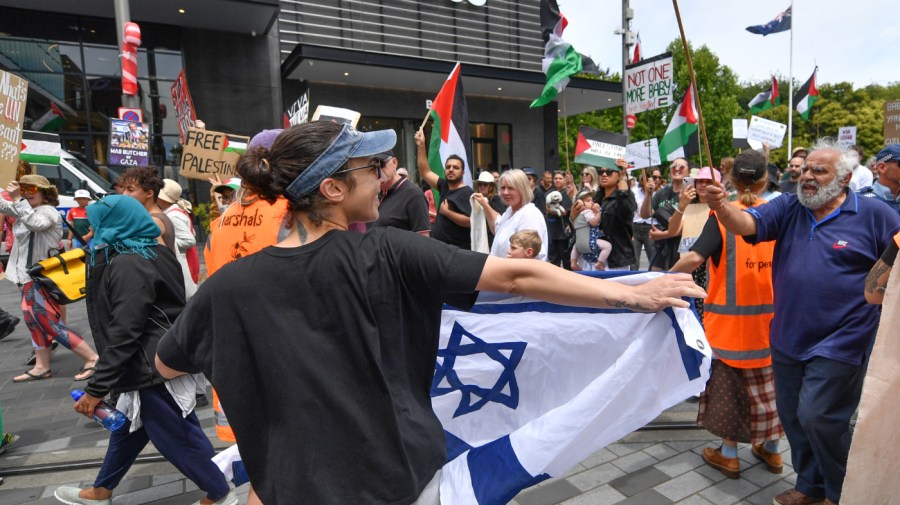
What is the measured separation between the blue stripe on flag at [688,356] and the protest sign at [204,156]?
5033 millimetres

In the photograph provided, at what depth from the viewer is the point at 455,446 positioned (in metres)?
2.09

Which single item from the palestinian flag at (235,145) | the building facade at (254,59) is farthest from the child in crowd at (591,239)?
the building facade at (254,59)

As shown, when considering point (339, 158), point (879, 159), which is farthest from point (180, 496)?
point (879, 159)

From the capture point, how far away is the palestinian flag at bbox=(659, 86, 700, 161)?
5766mm

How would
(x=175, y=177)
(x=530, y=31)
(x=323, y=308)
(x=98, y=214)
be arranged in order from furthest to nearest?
(x=530, y=31), (x=175, y=177), (x=98, y=214), (x=323, y=308)

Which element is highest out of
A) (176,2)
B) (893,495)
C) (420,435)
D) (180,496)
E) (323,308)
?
(176,2)

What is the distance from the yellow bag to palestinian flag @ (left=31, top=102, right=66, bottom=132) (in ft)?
40.0

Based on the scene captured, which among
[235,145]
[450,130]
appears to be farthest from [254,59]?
[450,130]

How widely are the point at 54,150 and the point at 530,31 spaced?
16.2 m

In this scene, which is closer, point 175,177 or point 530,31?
point 175,177

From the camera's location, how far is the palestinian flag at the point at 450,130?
18.9 feet

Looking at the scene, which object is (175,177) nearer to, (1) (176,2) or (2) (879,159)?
(1) (176,2)

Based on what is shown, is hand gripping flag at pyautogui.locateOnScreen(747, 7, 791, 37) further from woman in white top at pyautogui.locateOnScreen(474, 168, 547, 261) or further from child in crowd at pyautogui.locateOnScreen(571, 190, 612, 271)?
woman in white top at pyautogui.locateOnScreen(474, 168, 547, 261)

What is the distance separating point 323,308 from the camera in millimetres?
1360
